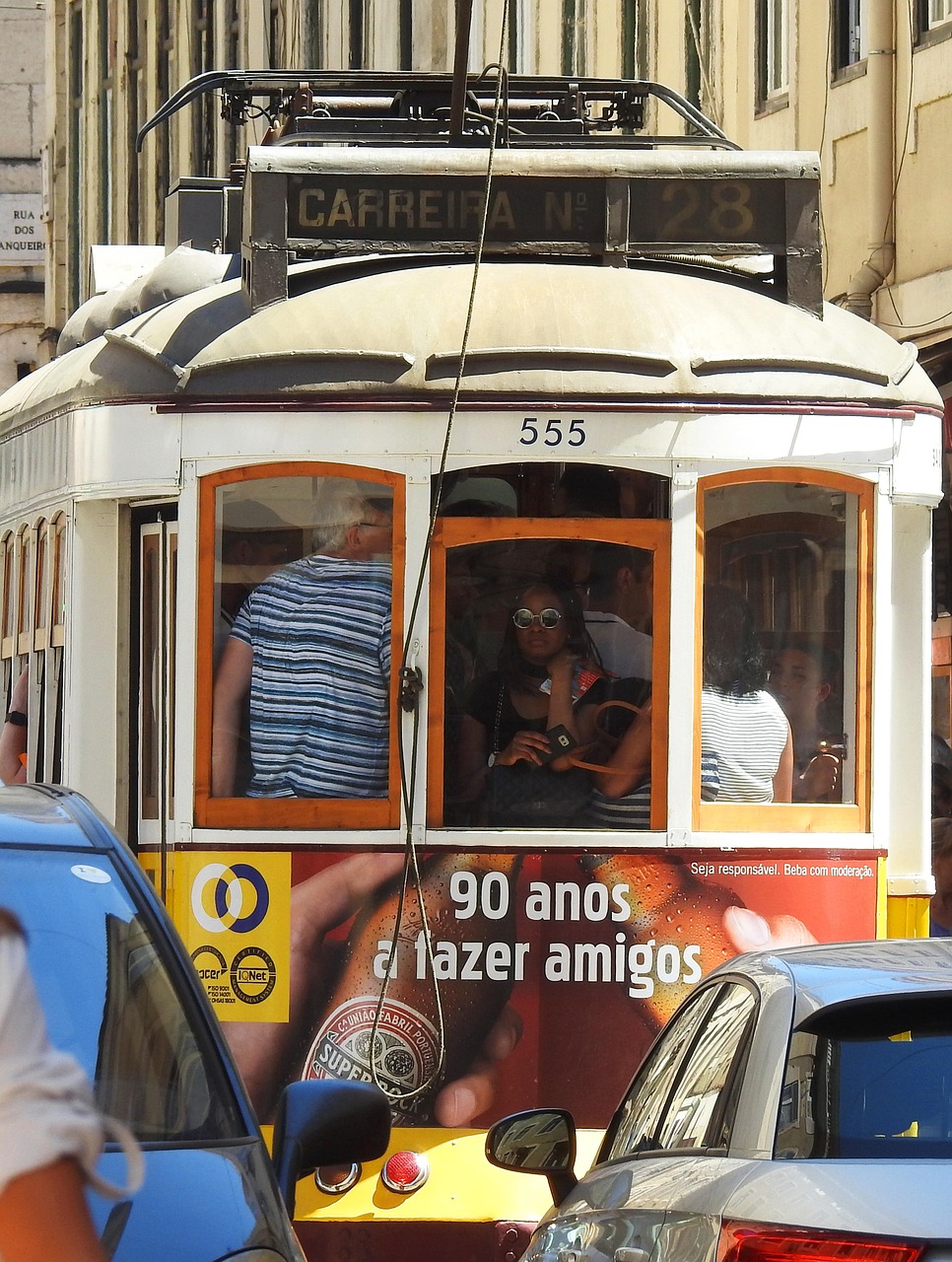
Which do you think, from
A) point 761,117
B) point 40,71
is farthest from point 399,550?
point 40,71

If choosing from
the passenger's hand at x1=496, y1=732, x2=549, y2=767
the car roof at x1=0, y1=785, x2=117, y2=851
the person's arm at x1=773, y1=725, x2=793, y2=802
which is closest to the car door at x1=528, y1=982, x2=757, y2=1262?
the car roof at x1=0, y1=785, x2=117, y2=851

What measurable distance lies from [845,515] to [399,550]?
137cm

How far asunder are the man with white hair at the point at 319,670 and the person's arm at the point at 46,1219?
4.18m

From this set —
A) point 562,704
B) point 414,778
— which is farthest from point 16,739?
point 562,704

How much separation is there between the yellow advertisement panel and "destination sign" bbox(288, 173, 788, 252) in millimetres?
1987

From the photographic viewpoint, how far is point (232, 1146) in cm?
381

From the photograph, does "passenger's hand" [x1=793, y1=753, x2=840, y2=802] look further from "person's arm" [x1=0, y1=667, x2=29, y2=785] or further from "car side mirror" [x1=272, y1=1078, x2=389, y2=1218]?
"car side mirror" [x1=272, y1=1078, x2=389, y2=1218]

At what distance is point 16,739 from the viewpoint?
29.5ft

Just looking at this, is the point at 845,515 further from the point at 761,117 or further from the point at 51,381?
the point at 761,117

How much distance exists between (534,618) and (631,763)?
0.52 m

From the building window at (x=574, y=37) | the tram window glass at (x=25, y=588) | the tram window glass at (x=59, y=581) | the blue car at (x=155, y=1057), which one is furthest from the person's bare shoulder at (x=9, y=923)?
the building window at (x=574, y=37)

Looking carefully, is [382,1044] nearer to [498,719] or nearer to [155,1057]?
[498,719]

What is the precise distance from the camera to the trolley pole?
7.21m

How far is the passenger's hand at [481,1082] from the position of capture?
718cm
